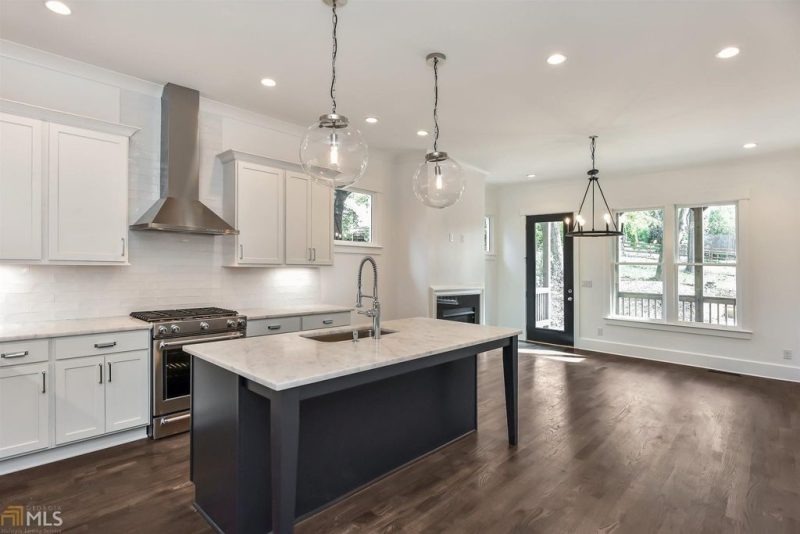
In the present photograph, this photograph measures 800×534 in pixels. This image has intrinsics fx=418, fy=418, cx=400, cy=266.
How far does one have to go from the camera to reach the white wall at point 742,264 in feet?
17.7

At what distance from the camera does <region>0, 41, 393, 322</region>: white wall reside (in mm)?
3156

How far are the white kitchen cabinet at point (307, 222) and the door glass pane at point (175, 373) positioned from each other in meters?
1.41

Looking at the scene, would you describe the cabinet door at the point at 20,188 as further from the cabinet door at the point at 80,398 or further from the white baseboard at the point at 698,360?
the white baseboard at the point at 698,360

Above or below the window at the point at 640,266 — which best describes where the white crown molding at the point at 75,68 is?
above

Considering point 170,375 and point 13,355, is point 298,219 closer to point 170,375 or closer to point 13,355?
point 170,375

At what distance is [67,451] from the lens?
9.76 feet

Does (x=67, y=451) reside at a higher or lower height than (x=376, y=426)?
lower

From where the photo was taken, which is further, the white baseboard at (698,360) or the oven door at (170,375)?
the white baseboard at (698,360)

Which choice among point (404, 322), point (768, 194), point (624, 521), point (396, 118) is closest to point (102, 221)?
point (404, 322)

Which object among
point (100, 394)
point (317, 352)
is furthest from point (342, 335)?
point (100, 394)

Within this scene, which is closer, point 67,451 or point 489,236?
Result: point 67,451

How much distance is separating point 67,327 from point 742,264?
298 inches

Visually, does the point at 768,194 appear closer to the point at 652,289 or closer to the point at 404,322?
the point at 652,289

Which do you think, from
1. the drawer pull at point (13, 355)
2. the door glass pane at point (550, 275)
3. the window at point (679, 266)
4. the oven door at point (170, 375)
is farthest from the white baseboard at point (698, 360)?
the drawer pull at point (13, 355)
